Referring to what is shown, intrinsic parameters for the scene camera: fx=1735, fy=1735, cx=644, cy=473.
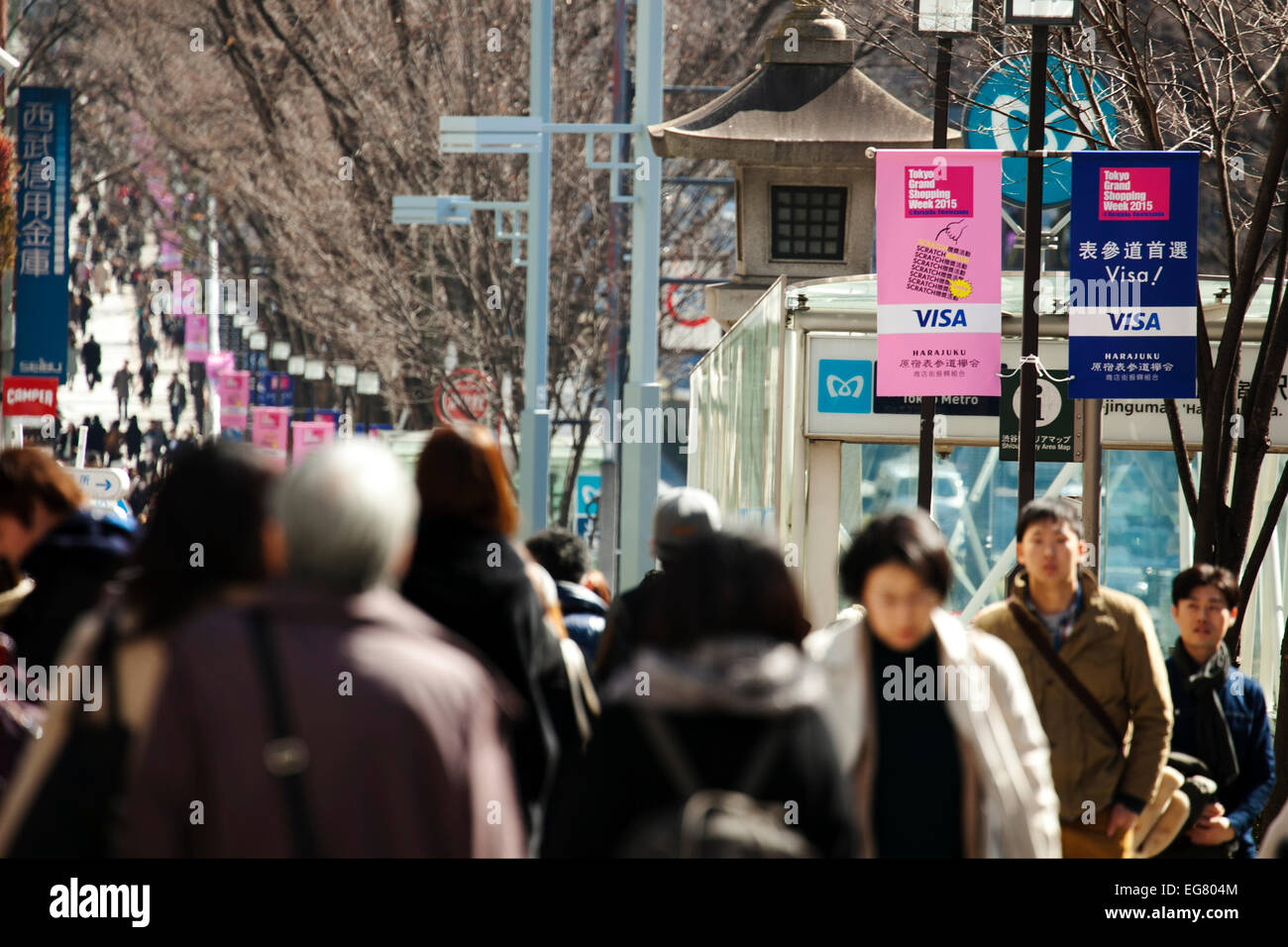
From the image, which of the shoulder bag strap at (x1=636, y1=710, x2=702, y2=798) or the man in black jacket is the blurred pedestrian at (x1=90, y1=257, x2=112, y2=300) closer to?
the man in black jacket

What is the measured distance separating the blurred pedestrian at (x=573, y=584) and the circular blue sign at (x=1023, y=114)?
207 inches

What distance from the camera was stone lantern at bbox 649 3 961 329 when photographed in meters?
16.4

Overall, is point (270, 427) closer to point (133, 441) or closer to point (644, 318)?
point (133, 441)

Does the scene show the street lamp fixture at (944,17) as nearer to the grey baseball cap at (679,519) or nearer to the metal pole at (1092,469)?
the metal pole at (1092,469)

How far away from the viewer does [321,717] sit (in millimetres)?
2881

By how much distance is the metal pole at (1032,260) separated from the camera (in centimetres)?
987

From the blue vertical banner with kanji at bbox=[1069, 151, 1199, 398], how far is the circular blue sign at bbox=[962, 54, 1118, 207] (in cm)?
98

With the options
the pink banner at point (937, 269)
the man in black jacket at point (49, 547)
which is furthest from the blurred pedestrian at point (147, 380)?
the man in black jacket at point (49, 547)

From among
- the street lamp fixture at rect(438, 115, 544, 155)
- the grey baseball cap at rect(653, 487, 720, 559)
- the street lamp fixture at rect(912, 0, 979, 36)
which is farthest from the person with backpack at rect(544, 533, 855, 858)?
the street lamp fixture at rect(438, 115, 544, 155)

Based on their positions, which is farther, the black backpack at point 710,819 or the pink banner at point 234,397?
the pink banner at point 234,397

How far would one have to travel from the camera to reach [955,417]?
46.4 feet
